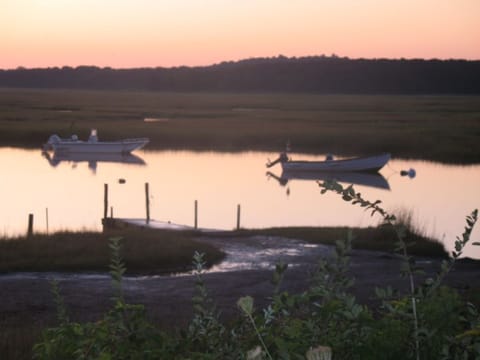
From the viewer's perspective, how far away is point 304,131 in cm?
9762

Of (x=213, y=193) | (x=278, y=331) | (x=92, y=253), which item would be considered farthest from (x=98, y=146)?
(x=278, y=331)

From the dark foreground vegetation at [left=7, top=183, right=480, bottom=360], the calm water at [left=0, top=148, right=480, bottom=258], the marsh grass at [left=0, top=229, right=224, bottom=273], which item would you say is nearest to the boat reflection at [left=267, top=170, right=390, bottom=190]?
the calm water at [left=0, top=148, right=480, bottom=258]

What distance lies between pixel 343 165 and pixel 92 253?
120ft

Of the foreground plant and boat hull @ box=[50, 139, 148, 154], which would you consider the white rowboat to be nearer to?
boat hull @ box=[50, 139, 148, 154]

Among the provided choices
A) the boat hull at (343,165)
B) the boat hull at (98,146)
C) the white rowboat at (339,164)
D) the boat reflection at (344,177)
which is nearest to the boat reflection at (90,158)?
the boat hull at (98,146)

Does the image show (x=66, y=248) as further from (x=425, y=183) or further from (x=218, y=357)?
(x=425, y=183)

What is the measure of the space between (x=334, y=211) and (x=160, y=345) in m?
35.3

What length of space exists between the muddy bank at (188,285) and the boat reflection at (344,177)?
29.1 m

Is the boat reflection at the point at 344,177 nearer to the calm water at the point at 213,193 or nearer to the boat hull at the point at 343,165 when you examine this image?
the calm water at the point at 213,193

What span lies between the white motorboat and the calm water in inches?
84.0

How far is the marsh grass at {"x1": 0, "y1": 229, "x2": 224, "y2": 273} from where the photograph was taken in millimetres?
22609

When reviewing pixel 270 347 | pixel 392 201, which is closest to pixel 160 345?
pixel 270 347

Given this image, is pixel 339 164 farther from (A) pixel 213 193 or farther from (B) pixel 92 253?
(B) pixel 92 253

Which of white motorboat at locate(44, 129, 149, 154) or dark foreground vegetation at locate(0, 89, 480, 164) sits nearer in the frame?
white motorboat at locate(44, 129, 149, 154)
